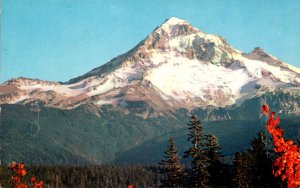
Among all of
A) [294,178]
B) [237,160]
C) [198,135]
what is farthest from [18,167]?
→ [237,160]

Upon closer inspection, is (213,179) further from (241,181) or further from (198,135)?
(198,135)

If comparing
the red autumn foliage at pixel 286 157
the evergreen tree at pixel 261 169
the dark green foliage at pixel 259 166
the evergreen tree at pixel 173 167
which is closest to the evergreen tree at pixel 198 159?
the evergreen tree at pixel 173 167

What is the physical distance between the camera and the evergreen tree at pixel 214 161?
79875 millimetres

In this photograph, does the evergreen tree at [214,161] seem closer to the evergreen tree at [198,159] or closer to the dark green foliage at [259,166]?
the dark green foliage at [259,166]

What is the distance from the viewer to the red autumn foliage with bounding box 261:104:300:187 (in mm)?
18656

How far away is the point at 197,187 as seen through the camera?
7194 centimetres

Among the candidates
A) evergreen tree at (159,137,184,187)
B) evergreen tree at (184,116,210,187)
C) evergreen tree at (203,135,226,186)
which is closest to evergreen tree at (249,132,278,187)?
evergreen tree at (203,135,226,186)

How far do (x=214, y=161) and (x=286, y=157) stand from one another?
62.2 m

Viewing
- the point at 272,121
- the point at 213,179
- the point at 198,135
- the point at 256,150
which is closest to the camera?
the point at 272,121

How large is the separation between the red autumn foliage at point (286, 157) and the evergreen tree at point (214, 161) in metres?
59.6

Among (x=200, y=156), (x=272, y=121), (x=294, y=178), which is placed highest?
(x=200, y=156)

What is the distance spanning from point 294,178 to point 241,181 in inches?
2341

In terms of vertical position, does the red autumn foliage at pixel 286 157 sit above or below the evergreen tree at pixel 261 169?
below

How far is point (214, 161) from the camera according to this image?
80.6m
